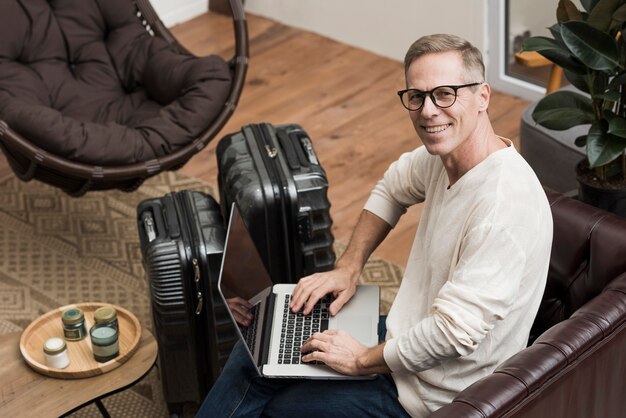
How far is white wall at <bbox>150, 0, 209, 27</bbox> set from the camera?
4.97 m

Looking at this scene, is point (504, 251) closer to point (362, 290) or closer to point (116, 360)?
point (362, 290)

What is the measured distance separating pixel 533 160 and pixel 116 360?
140 centimetres

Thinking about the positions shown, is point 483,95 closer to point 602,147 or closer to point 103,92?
point 602,147

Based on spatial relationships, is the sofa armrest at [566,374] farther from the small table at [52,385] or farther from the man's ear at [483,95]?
the small table at [52,385]

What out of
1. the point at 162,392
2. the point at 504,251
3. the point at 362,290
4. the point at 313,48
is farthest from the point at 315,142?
the point at 504,251

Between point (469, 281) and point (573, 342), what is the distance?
0.67 ft

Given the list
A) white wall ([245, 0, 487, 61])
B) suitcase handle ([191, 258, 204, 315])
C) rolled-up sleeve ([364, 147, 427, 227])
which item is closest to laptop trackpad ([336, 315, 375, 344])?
rolled-up sleeve ([364, 147, 427, 227])

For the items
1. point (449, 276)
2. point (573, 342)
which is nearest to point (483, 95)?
point (449, 276)

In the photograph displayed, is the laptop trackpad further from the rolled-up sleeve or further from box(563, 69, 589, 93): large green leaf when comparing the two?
box(563, 69, 589, 93): large green leaf

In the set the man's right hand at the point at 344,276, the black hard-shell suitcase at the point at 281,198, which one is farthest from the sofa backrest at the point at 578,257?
the black hard-shell suitcase at the point at 281,198

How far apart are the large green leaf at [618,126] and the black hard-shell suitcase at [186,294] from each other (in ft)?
3.24

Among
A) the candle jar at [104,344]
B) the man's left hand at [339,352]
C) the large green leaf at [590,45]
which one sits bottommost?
the candle jar at [104,344]

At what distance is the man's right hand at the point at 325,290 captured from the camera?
2.23 meters

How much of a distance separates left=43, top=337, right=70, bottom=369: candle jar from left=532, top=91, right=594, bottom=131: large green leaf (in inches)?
50.4
